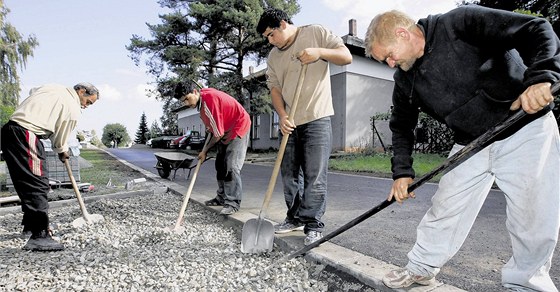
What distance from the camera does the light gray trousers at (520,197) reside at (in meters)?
1.51

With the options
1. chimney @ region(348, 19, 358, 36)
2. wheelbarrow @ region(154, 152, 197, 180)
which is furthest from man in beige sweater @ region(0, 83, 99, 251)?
chimney @ region(348, 19, 358, 36)

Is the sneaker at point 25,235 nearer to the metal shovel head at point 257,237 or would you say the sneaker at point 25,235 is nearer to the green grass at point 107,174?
the metal shovel head at point 257,237

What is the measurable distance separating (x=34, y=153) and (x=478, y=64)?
3.35m

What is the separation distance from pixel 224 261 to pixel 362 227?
4.57 feet

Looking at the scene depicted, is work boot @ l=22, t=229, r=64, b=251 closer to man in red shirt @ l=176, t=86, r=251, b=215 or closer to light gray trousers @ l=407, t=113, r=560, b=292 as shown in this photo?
man in red shirt @ l=176, t=86, r=251, b=215

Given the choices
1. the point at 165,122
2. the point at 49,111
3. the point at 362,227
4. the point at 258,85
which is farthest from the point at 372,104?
the point at 165,122

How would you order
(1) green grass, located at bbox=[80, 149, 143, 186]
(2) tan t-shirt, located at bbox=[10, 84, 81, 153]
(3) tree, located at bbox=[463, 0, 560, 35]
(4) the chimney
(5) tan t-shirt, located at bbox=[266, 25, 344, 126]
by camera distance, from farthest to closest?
(4) the chimney, (3) tree, located at bbox=[463, 0, 560, 35], (1) green grass, located at bbox=[80, 149, 143, 186], (2) tan t-shirt, located at bbox=[10, 84, 81, 153], (5) tan t-shirt, located at bbox=[266, 25, 344, 126]

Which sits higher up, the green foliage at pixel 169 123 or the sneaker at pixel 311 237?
the green foliage at pixel 169 123

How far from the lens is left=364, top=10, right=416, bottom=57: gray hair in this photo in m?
1.69

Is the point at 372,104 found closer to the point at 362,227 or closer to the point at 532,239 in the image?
the point at 362,227

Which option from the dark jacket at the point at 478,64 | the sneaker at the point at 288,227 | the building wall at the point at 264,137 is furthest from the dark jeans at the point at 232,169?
the building wall at the point at 264,137

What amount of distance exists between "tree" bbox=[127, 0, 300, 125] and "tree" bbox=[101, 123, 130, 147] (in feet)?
165

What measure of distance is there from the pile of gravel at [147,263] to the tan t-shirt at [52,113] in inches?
38.6

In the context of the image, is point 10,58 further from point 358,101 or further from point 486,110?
point 486,110
